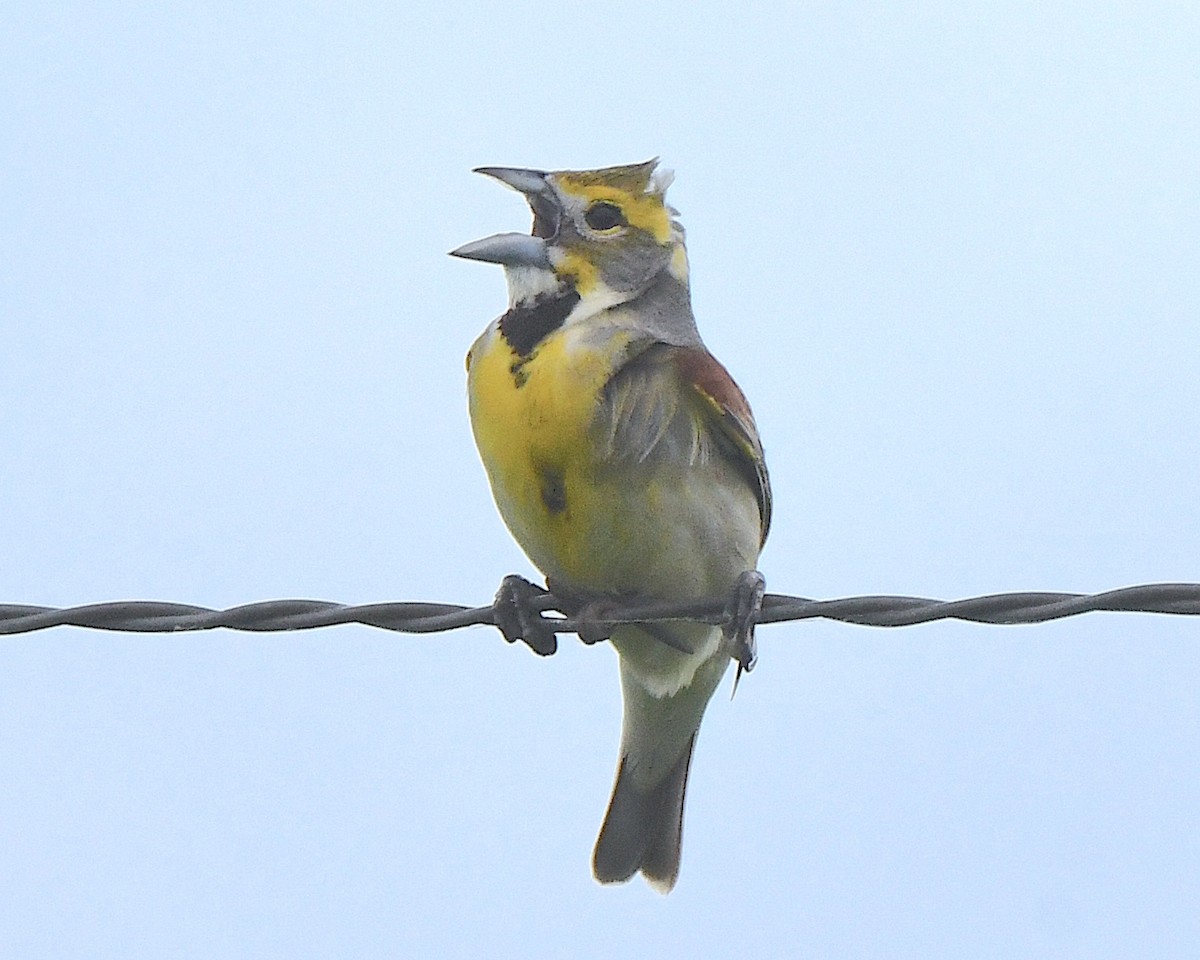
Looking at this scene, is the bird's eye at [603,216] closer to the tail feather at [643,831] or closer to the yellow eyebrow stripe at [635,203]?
the yellow eyebrow stripe at [635,203]

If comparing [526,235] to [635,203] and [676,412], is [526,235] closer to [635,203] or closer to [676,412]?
[635,203]

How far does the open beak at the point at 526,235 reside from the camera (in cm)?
681

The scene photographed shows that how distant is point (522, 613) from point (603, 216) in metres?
1.59

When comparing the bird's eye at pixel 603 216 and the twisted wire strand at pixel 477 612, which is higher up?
the bird's eye at pixel 603 216

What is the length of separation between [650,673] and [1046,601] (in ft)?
8.40

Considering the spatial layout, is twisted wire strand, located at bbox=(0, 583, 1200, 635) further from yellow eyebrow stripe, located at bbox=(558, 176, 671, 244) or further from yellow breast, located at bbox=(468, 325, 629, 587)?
yellow eyebrow stripe, located at bbox=(558, 176, 671, 244)

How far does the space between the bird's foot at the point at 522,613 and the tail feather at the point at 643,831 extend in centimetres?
168

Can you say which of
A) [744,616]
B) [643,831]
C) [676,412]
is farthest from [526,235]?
[643,831]

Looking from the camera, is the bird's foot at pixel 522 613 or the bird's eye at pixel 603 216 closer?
the bird's foot at pixel 522 613

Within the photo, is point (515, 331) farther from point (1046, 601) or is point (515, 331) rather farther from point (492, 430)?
point (1046, 601)

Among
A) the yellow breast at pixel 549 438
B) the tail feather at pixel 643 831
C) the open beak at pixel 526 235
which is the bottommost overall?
the tail feather at pixel 643 831

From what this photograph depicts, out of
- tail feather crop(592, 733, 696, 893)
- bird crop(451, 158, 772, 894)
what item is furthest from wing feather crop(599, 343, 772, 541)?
tail feather crop(592, 733, 696, 893)

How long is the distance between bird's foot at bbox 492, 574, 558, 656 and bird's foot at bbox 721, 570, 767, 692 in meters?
0.60

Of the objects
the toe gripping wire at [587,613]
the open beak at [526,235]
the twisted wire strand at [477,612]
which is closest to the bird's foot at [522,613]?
the toe gripping wire at [587,613]
